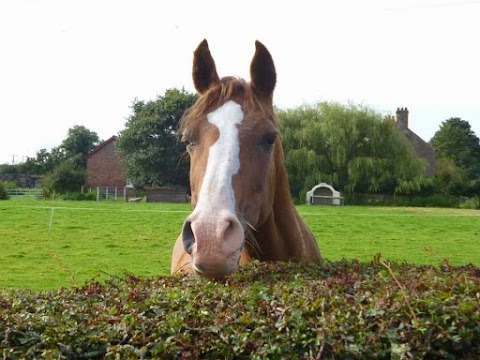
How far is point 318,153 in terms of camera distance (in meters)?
44.4

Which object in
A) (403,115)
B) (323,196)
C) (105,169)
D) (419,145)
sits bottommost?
(323,196)

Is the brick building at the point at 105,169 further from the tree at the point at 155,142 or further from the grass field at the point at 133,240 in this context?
the grass field at the point at 133,240

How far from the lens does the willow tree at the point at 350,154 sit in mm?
43250

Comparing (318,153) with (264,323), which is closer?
(264,323)

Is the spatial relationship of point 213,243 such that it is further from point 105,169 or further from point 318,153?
point 105,169

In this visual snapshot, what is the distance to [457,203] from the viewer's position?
4381 cm

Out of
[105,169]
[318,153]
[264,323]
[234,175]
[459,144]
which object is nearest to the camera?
[264,323]

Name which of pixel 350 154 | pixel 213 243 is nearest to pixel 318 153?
pixel 350 154

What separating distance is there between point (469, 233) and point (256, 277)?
21862 millimetres

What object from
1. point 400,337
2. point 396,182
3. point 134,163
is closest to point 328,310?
point 400,337

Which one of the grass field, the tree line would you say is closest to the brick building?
the tree line

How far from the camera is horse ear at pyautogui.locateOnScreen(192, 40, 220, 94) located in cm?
446

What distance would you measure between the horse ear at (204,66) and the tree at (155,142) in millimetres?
43851

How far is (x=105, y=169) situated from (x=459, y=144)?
45.5 metres
